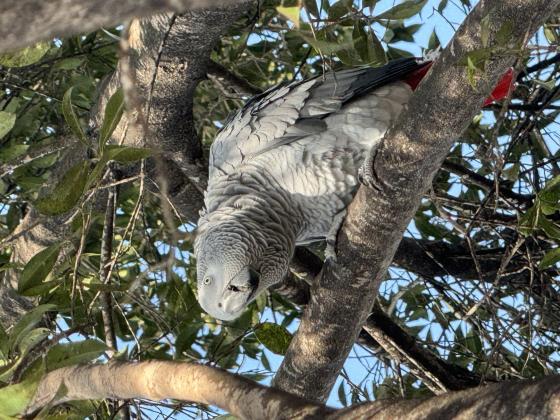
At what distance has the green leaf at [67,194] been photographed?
1.31 m

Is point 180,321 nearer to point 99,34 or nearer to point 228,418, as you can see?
point 228,418

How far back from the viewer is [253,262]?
5.97ft

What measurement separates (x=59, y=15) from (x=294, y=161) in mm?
1449

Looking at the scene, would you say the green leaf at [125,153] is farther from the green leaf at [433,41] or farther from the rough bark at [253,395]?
the green leaf at [433,41]

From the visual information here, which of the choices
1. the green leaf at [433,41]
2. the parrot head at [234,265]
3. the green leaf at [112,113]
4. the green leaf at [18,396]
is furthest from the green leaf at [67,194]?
the green leaf at [433,41]

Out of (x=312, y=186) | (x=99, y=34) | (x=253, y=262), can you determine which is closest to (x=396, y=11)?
(x=312, y=186)

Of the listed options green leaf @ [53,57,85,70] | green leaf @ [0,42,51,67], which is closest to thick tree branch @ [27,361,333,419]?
green leaf @ [0,42,51,67]

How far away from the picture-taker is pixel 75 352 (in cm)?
129

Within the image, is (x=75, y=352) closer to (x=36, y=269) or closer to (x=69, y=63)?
(x=36, y=269)

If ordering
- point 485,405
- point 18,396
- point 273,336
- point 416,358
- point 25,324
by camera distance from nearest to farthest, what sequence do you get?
1. point 485,405
2. point 18,396
3. point 25,324
4. point 273,336
5. point 416,358

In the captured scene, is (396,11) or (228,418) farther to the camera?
(396,11)

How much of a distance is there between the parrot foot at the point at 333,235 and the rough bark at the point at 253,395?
64 centimetres

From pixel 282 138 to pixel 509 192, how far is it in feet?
2.75

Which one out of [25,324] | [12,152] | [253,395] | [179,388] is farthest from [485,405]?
[12,152]
